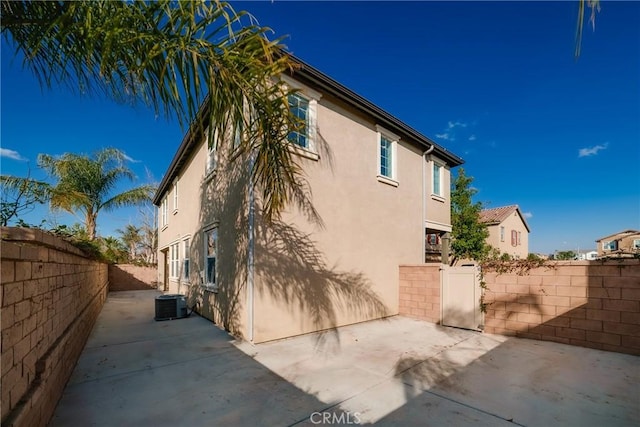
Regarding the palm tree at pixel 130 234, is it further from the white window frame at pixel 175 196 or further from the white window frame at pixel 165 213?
the white window frame at pixel 175 196

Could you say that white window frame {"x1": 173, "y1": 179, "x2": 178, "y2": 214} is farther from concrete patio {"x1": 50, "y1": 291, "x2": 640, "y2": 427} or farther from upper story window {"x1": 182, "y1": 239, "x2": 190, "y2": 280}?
concrete patio {"x1": 50, "y1": 291, "x2": 640, "y2": 427}

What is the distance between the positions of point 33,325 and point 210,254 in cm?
673

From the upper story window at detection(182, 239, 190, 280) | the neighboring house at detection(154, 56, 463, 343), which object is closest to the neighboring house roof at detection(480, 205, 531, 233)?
the neighboring house at detection(154, 56, 463, 343)

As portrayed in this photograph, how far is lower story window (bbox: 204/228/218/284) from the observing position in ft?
29.9

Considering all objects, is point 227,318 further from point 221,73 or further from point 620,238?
point 620,238

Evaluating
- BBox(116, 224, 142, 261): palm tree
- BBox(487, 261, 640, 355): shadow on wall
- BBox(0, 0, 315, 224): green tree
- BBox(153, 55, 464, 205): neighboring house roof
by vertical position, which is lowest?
BBox(487, 261, 640, 355): shadow on wall

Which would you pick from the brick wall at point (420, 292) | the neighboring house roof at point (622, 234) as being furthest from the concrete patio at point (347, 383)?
the neighboring house roof at point (622, 234)

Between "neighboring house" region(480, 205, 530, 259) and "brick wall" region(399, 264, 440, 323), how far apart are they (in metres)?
19.0

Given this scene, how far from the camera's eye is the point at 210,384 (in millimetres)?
4539

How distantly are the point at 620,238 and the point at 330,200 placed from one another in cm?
4377

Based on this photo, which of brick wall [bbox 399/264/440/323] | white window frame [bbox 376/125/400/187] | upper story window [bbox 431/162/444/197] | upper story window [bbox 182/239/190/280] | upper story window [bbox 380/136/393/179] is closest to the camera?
brick wall [bbox 399/264/440/323]

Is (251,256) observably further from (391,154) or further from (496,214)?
(496,214)

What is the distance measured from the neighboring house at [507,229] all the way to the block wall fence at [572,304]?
20002 millimetres

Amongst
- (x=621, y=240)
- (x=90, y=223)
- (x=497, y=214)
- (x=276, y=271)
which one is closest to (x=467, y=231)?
(x=497, y=214)
